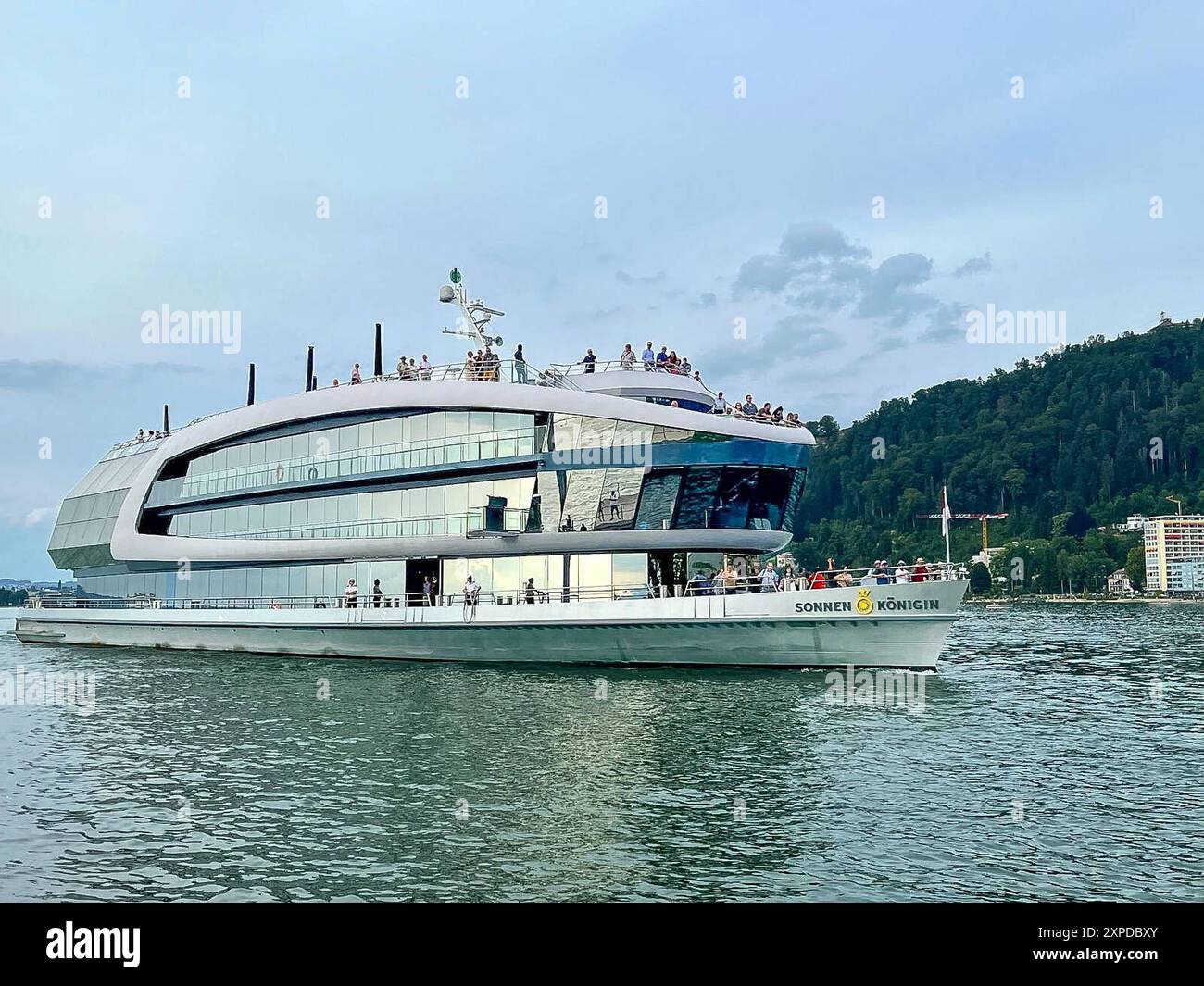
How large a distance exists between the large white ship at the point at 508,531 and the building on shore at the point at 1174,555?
526 ft

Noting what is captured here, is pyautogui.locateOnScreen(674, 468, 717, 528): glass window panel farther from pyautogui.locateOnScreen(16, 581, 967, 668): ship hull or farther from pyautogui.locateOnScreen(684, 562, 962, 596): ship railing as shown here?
pyautogui.locateOnScreen(16, 581, 967, 668): ship hull

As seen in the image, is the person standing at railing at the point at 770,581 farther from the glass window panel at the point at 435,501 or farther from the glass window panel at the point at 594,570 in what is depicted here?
the glass window panel at the point at 435,501

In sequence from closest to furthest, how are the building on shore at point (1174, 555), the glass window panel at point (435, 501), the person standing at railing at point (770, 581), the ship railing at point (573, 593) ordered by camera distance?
the ship railing at point (573, 593), the person standing at railing at point (770, 581), the glass window panel at point (435, 501), the building on shore at point (1174, 555)

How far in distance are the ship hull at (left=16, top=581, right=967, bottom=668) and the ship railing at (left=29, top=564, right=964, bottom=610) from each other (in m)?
0.47

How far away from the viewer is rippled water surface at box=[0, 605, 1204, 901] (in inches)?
372

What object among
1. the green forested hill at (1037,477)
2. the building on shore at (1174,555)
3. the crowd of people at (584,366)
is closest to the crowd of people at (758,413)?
the crowd of people at (584,366)

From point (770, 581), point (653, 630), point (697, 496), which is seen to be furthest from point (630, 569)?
point (770, 581)

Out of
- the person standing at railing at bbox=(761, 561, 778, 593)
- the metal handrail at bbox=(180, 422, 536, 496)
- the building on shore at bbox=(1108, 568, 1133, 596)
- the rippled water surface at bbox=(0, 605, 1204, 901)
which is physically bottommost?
the building on shore at bbox=(1108, 568, 1133, 596)

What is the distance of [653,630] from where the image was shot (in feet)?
86.4

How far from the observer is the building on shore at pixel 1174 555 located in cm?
16538

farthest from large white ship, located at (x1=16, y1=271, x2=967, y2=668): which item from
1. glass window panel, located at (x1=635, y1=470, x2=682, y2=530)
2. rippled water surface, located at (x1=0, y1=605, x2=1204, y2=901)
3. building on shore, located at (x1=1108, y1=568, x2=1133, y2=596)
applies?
building on shore, located at (x1=1108, y1=568, x2=1133, y2=596)

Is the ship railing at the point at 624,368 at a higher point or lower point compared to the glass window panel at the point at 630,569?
higher
